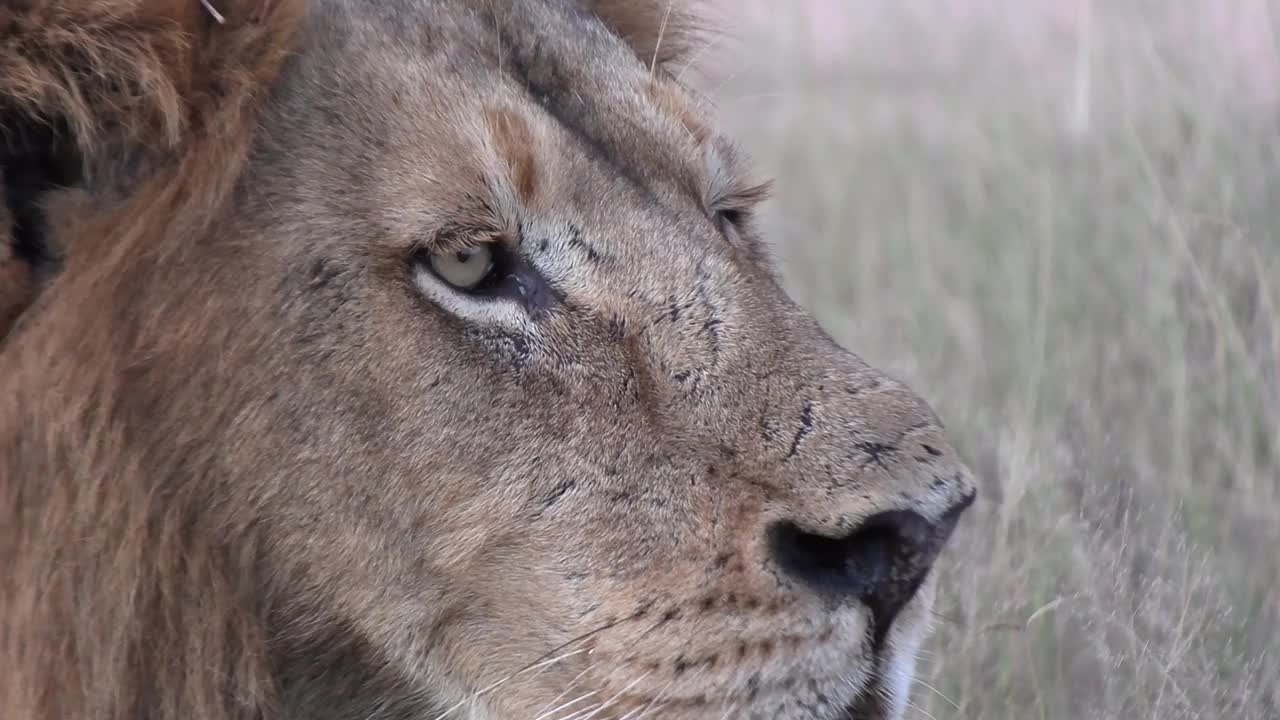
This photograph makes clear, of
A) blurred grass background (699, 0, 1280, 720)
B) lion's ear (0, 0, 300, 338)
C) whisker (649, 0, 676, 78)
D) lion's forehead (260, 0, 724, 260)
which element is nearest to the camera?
lion's ear (0, 0, 300, 338)

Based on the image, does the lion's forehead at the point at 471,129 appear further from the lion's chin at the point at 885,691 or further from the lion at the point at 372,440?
the lion's chin at the point at 885,691

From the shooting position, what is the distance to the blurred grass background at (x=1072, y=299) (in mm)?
3039

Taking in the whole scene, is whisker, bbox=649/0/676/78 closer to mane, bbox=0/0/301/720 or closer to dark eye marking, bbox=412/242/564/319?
dark eye marking, bbox=412/242/564/319

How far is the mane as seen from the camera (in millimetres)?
2195

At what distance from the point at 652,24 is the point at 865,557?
140 cm

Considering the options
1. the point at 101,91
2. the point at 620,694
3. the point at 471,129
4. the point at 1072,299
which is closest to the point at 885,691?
the point at 620,694

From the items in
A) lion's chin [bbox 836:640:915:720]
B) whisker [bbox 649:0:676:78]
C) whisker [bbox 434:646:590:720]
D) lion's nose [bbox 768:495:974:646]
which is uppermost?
whisker [bbox 649:0:676:78]

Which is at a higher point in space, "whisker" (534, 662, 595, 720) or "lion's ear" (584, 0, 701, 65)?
"lion's ear" (584, 0, 701, 65)

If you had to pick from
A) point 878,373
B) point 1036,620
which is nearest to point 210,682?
point 878,373

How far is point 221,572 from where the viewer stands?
228 centimetres

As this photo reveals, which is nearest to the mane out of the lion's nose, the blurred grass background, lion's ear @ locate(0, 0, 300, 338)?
lion's ear @ locate(0, 0, 300, 338)

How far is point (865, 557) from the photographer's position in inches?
86.4

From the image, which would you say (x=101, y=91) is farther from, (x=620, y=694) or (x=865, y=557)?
(x=865, y=557)

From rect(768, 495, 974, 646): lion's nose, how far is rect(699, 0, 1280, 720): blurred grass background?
1.50 ft
